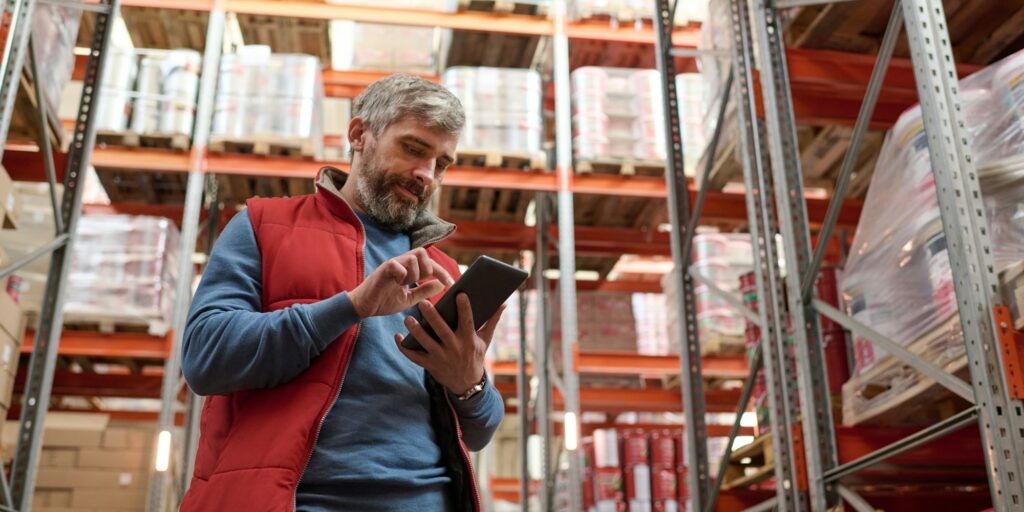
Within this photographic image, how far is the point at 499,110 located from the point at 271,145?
207 centimetres

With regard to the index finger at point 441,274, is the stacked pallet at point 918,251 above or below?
above

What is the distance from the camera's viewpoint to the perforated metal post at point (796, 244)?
3867 mm

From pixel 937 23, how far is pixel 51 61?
4881 millimetres

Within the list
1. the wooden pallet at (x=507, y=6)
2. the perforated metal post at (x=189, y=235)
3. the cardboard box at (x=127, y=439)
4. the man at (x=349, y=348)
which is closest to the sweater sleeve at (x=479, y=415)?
the man at (x=349, y=348)

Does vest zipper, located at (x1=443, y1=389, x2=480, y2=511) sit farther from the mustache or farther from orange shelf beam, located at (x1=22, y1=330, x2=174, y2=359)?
orange shelf beam, located at (x1=22, y1=330, x2=174, y2=359)

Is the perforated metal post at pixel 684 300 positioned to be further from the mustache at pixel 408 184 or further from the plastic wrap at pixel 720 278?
the mustache at pixel 408 184

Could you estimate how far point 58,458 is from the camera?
7.88m

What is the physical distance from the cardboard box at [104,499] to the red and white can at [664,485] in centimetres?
540

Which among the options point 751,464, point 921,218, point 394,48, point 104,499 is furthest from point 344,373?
point 394,48

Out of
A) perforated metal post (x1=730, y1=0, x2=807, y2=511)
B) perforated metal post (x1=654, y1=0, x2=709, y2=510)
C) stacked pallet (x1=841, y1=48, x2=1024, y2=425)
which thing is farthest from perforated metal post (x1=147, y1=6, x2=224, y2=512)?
stacked pallet (x1=841, y1=48, x2=1024, y2=425)

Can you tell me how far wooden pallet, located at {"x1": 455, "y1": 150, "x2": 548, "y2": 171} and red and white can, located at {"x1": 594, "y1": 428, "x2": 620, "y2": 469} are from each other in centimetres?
360

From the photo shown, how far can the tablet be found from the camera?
1.75 metres

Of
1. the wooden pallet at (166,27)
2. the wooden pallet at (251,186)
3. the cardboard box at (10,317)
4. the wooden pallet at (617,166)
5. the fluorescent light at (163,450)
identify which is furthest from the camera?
the wooden pallet at (166,27)

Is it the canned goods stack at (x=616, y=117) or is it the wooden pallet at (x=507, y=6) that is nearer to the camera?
the canned goods stack at (x=616, y=117)
